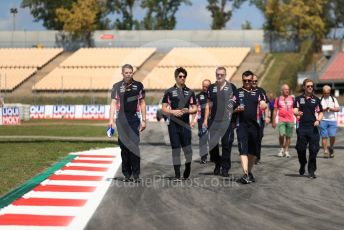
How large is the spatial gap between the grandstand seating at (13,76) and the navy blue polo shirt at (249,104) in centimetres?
4148

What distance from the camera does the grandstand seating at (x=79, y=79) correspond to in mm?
51197

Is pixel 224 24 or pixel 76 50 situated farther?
pixel 224 24

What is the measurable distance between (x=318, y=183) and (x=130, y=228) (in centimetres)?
480

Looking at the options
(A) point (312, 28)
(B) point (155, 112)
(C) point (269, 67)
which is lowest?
(B) point (155, 112)

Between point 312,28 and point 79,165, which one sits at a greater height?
point 312,28

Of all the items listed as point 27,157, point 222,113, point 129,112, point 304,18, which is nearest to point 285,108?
point 222,113

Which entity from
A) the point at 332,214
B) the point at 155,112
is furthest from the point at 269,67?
the point at 332,214

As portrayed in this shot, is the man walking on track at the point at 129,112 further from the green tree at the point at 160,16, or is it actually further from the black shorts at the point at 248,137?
the green tree at the point at 160,16

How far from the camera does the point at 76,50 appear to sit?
67.4 m

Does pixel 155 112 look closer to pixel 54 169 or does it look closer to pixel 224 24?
pixel 54 169

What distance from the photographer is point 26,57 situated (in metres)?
60.4

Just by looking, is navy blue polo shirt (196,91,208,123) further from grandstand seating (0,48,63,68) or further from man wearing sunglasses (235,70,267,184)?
grandstand seating (0,48,63,68)

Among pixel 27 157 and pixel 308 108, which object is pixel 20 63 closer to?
pixel 27 157

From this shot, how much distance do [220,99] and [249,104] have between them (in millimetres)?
740
